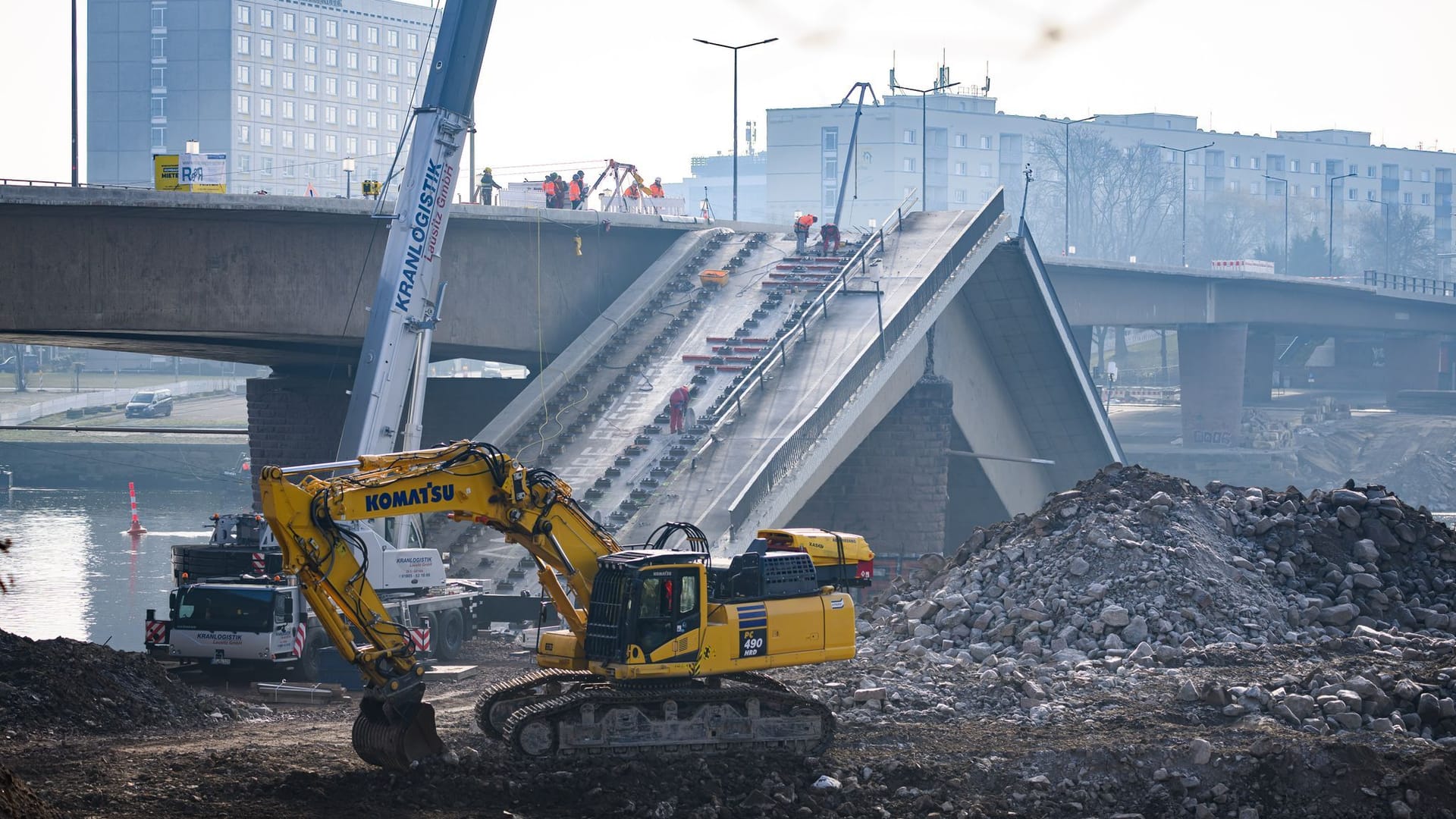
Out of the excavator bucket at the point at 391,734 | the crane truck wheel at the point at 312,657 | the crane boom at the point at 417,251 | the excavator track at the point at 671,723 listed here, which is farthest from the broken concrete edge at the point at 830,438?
the excavator bucket at the point at 391,734

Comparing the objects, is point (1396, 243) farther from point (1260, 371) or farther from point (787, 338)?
point (787, 338)

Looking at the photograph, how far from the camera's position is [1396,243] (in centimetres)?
13838

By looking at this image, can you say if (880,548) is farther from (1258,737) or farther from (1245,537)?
(1258,737)

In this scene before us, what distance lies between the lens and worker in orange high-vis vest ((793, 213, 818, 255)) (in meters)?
47.2

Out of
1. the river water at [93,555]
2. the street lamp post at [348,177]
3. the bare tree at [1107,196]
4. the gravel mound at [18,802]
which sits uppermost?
the bare tree at [1107,196]

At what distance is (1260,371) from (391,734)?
86.0m

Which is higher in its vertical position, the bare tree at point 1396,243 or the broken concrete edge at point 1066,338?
the bare tree at point 1396,243

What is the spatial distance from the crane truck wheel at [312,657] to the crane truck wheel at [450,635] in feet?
7.54

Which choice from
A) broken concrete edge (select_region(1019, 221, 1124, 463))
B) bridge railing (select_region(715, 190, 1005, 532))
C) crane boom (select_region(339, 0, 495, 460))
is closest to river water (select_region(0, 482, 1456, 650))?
crane boom (select_region(339, 0, 495, 460))

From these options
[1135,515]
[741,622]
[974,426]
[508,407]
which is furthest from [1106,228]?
[741,622]

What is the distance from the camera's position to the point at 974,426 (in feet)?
158

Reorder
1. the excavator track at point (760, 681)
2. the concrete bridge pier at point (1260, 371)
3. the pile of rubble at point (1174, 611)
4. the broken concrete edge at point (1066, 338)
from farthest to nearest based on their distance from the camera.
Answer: the concrete bridge pier at point (1260, 371)
the broken concrete edge at point (1066, 338)
the pile of rubble at point (1174, 611)
the excavator track at point (760, 681)

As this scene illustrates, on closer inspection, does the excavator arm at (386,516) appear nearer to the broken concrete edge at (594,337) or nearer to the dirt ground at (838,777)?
the dirt ground at (838,777)

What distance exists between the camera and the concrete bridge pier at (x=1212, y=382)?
78.6 m
